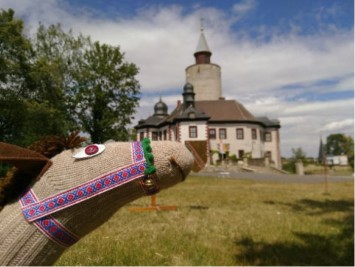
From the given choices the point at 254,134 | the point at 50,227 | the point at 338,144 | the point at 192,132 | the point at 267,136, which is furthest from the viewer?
the point at 338,144

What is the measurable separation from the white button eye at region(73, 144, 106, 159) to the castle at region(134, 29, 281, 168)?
44.1m

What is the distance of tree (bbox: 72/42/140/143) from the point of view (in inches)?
1153

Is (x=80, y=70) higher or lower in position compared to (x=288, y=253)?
higher

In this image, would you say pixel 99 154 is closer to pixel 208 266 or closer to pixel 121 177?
pixel 121 177

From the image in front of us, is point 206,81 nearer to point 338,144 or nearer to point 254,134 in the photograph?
point 254,134

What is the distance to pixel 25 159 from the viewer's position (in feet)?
6.14

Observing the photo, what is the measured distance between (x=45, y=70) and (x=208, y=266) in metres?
19.9

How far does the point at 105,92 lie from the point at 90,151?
30.5 metres

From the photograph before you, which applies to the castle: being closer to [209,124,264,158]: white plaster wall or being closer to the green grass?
[209,124,264,158]: white plaster wall

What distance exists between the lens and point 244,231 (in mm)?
6391

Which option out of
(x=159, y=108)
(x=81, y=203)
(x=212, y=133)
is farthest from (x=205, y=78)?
(x=81, y=203)

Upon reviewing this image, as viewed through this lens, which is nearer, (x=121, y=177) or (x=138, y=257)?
(x=121, y=177)

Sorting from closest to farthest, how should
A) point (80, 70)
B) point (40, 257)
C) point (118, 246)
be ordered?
point (40, 257), point (118, 246), point (80, 70)

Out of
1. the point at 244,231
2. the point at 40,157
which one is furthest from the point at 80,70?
the point at 40,157
